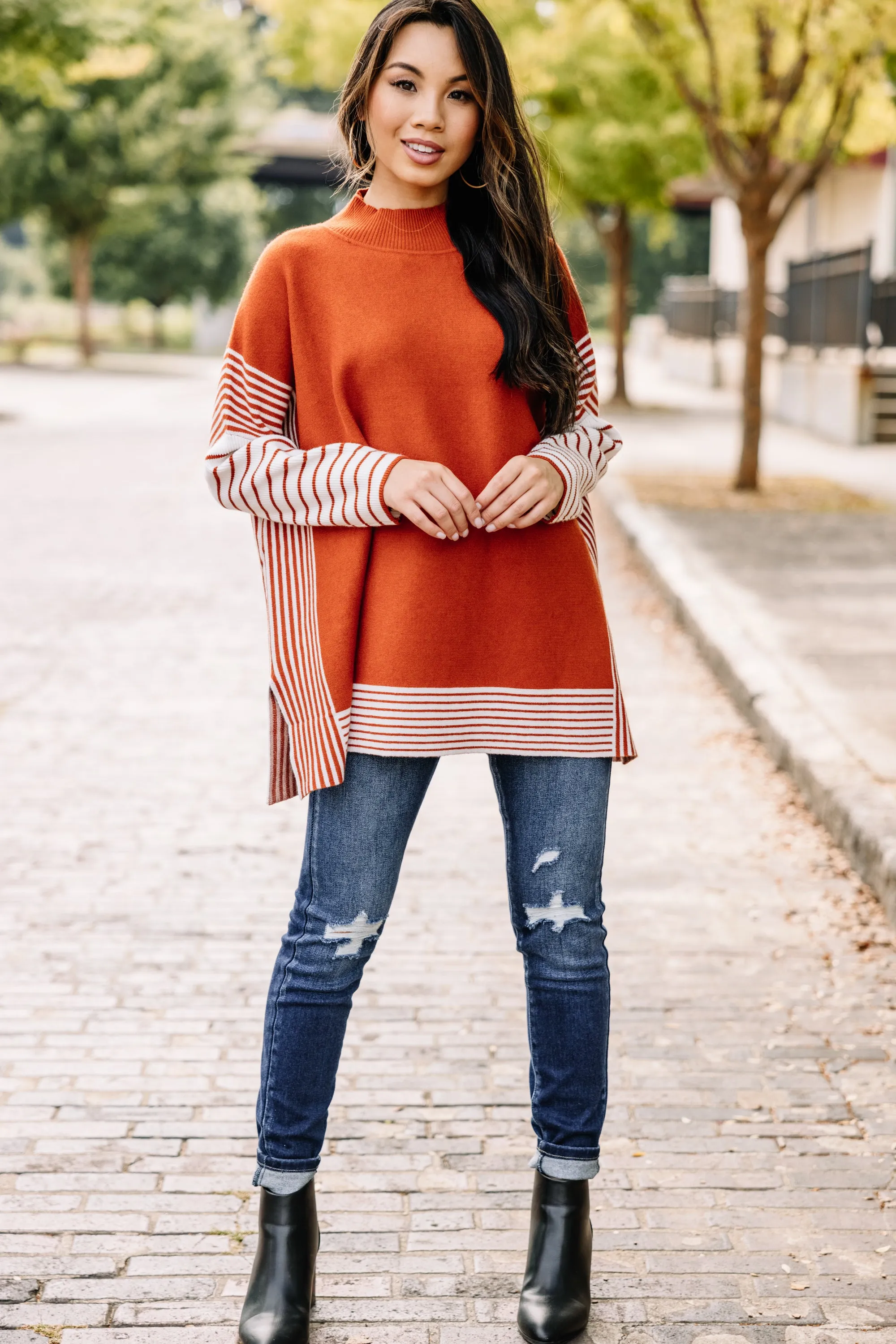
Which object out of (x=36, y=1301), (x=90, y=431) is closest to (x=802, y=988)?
(x=36, y=1301)

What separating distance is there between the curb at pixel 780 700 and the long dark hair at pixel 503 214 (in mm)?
2396

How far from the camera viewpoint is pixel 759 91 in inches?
504

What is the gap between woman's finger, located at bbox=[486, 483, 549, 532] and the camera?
228 cm

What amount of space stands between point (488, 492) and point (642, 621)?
6.45m

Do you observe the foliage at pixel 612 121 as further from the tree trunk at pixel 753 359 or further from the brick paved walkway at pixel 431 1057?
the brick paved walkway at pixel 431 1057

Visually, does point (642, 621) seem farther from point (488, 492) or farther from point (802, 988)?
point (488, 492)

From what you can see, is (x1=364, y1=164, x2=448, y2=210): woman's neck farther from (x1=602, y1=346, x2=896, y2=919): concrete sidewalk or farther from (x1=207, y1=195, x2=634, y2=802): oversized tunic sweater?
(x1=602, y1=346, x2=896, y2=919): concrete sidewalk

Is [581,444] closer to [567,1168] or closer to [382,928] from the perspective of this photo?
[382,928]

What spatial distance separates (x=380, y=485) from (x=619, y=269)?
22307mm

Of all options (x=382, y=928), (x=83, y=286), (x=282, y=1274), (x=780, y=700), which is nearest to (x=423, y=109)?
(x=382, y=928)

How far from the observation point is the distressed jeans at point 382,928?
93.9 inches

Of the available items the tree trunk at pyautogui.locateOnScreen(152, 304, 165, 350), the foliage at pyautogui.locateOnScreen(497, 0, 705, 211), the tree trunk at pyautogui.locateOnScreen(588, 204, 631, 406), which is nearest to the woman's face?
the foliage at pyautogui.locateOnScreen(497, 0, 705, 211)

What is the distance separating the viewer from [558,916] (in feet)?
8.01

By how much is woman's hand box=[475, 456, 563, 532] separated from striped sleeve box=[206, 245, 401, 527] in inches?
5.5
